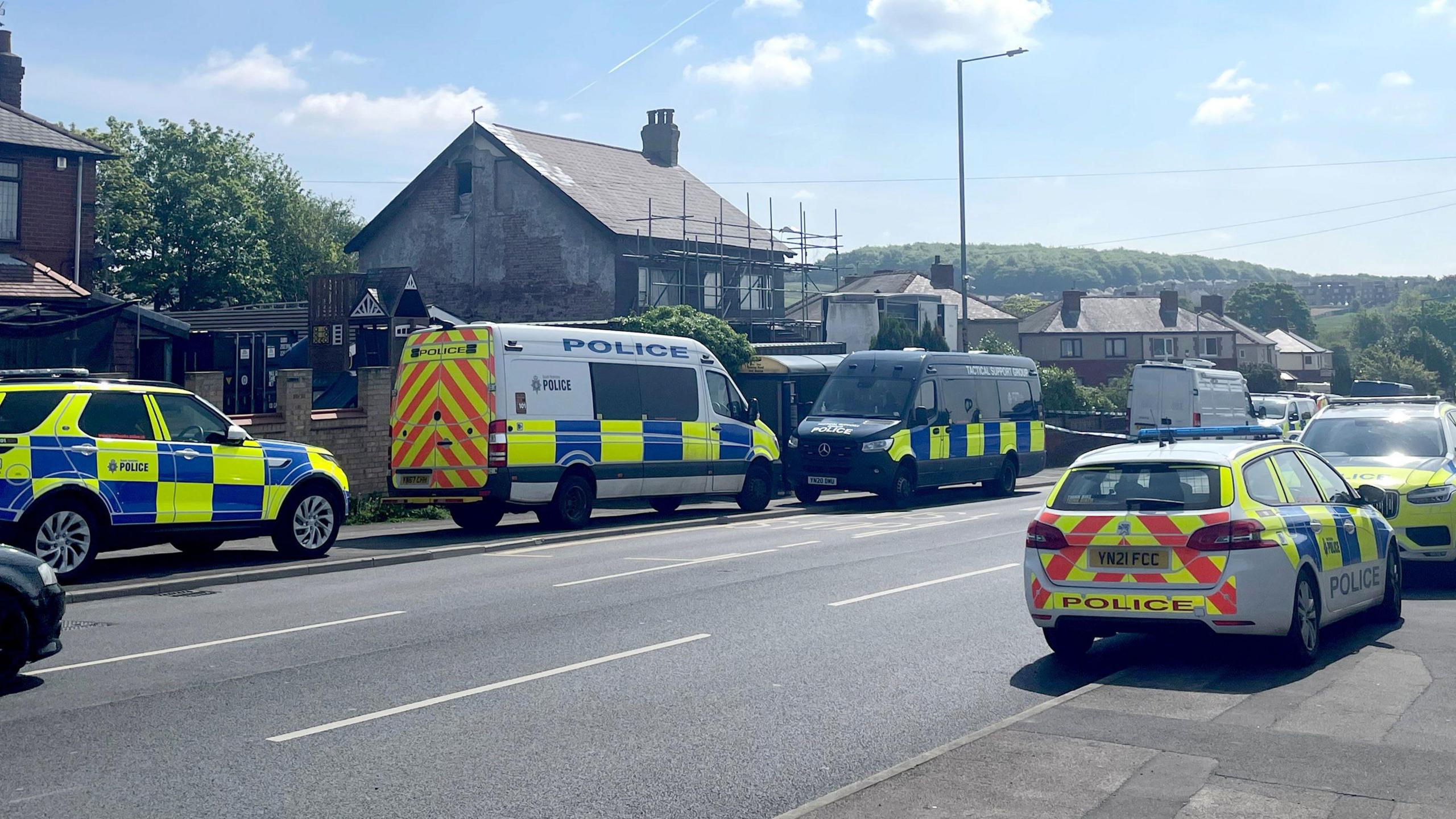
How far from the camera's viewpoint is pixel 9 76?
34906 millimetres

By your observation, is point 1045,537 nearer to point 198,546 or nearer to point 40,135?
point 198,546

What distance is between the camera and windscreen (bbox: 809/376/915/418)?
2278 cm

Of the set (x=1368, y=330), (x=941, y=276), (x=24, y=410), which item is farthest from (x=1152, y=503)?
(x=1368, y=330)

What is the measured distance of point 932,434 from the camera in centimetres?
2328

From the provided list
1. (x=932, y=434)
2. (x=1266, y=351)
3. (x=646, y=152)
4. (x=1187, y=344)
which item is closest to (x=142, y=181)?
(x=646, y=152)

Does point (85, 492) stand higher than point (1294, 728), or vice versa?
point (85, 492)

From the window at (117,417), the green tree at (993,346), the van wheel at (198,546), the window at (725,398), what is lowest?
the van wheel at (198,546)

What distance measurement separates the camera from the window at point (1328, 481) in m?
9.75

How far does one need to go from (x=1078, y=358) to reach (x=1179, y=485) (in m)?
86.9

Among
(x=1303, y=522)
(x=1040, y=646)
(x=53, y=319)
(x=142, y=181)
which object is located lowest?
(x=1040, y=646)

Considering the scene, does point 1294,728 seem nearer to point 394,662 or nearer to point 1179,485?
point 1179,485

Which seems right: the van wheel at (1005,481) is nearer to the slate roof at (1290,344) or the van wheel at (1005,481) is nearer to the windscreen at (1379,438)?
the windscreen at (1379,438)

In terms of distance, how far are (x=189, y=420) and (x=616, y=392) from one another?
6.77 meters

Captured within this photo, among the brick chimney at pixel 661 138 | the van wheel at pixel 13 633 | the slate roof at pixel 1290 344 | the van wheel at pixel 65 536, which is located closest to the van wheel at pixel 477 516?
the van wheel at pixel 65 536
